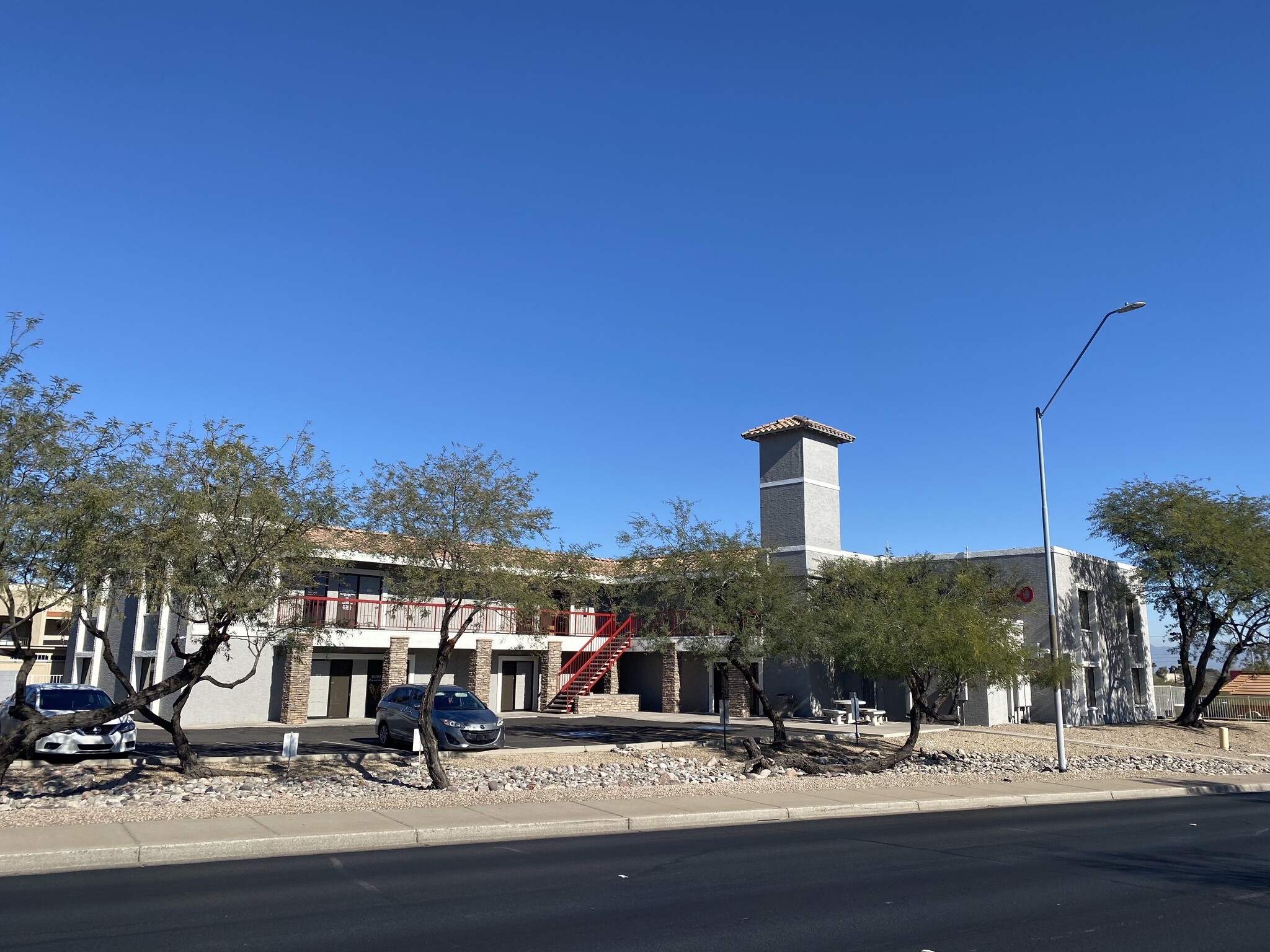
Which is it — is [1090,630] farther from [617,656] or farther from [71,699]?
[71,699]

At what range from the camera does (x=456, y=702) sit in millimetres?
24812

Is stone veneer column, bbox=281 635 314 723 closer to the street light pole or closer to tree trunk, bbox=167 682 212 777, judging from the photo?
tree trunk, bbox=167 682 212 777

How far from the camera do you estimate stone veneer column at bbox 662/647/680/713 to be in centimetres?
3969

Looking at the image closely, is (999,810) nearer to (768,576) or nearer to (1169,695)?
(768,576)

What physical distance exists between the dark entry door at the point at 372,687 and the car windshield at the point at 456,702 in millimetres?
10206

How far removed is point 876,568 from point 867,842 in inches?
860

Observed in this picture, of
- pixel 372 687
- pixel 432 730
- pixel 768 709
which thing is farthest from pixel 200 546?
pixel 372 687

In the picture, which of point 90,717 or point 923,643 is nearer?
point 90,717

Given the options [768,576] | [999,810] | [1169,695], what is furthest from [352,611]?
[1169,695]

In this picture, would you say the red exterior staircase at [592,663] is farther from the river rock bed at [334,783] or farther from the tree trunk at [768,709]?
the river rock bed at [334,783]

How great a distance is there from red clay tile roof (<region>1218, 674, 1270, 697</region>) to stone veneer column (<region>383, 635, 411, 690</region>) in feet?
135

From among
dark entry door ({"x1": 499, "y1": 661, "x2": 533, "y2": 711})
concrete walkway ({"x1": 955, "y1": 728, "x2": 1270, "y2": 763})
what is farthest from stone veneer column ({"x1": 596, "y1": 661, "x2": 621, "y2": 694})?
concrete walkway ({"x1": 955, "y1": 728, "x2": 1270, "y2": 763})

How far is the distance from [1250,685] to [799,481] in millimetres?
31436

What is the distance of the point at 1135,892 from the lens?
33.3 ft
